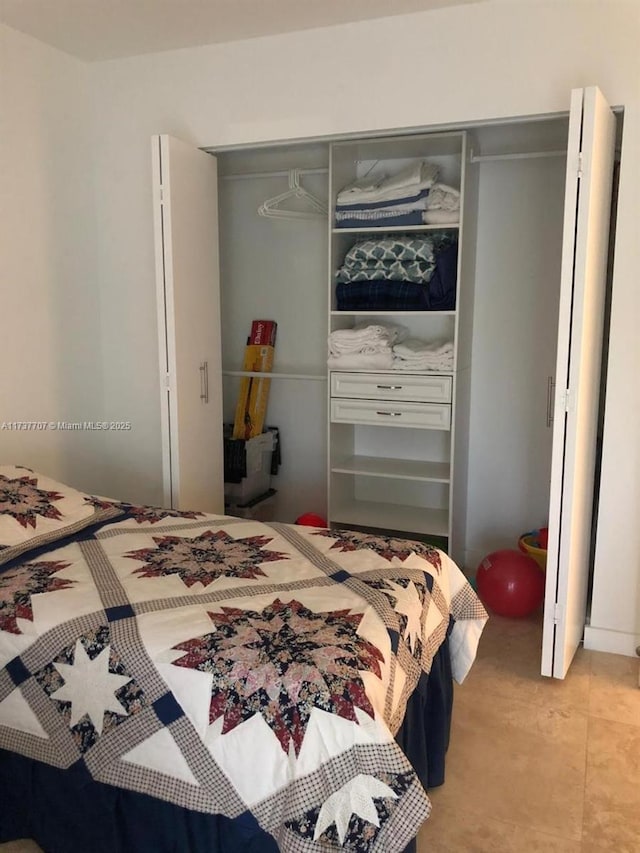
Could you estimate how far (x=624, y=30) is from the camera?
2.60 metres

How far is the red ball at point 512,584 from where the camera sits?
3242mm

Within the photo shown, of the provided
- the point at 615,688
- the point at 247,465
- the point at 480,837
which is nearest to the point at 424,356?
the point at 247,465

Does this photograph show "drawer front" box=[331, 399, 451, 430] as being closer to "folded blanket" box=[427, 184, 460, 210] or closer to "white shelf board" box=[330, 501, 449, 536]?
"white shelf board" box=[330, 501, 449, 536]

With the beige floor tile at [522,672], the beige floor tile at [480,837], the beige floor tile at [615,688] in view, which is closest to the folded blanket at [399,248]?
the beige floor tile at [522,672]

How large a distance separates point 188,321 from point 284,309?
46.0 inches

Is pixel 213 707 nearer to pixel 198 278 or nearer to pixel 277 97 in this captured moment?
pixel 198 278

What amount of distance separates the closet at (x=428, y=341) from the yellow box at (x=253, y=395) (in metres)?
0.10

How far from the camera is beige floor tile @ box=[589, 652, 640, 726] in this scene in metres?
2.59

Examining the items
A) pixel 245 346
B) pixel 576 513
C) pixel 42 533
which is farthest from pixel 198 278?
pixel 576 513

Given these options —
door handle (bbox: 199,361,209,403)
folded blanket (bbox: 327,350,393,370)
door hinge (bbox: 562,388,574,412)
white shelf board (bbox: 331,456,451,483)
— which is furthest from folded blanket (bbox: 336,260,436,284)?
door hinge (bbox: 562,388,574,412)

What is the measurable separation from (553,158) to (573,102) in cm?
118

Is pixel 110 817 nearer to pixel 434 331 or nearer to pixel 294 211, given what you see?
pixel 434 331

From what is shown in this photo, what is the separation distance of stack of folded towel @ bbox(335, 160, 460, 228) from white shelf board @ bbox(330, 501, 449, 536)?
58.8 inches

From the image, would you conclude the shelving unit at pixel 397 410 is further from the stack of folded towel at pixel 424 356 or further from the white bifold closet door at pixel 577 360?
the white bifold closet door at pixel 577 360
